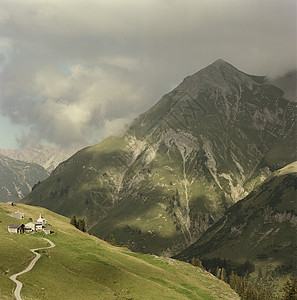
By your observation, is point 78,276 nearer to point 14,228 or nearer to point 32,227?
point 14,228

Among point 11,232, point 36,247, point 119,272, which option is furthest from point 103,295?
point 11,232

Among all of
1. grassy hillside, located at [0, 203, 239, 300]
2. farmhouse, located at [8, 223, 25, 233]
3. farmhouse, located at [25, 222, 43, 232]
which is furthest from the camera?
farmhouse, located at [25, 222, 43, 232]

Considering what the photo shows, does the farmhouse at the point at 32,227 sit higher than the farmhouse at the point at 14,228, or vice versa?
the farmhouse at the point at 14,228

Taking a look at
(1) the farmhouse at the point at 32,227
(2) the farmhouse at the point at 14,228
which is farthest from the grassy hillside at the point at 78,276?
(1) the farmhouse at the point at 32,227

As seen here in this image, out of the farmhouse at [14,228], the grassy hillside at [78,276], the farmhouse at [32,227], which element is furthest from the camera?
the farmhouse at [32,227]

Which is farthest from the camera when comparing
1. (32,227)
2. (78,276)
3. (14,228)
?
(32,227)

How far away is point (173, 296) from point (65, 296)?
34.8 meters

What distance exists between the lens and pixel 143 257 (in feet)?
481

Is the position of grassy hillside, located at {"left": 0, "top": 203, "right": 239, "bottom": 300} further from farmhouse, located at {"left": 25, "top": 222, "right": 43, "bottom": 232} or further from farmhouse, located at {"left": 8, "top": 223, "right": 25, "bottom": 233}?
farmhouse, located at {"left": 25, "top": 222, "right": 43, "bottom": 232}

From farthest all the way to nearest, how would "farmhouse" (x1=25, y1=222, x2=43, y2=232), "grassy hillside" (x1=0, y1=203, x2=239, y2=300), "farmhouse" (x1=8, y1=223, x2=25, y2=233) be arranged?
"farmhouse" (x1=25, y1=222, x2=43, y2=232), "farmhouse" (x1=8, y1=223, x2=25, y2=233), "grassy hillside" (x1=0, y1=203, x2=239, y2=300)

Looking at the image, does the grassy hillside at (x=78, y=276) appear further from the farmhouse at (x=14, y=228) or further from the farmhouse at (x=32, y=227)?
the farmhouse at (x=32, y=227)

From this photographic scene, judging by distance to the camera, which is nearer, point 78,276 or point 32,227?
point 78,276

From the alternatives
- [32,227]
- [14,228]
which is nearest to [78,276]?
[14,228]

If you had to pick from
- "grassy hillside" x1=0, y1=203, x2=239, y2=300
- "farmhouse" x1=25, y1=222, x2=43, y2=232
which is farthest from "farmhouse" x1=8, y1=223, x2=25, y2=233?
"farmhouse" x1=25, y1=222, x2=43, y2=232
